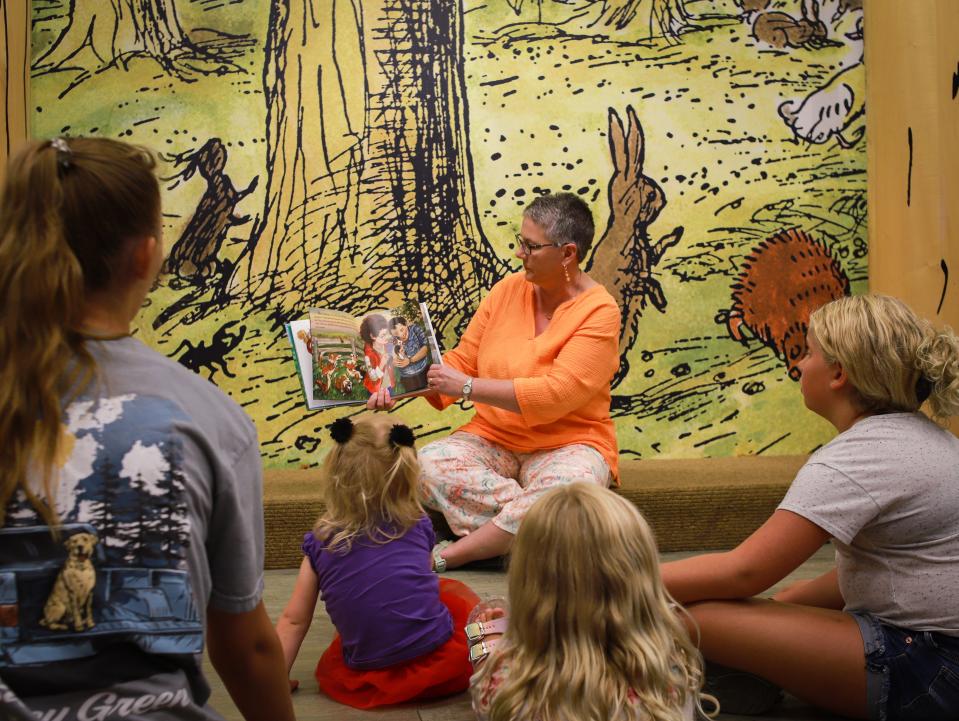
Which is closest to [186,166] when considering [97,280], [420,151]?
[420,151]

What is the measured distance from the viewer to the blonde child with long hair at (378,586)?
229 centimetres

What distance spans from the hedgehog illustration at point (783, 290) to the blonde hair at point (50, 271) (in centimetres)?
375

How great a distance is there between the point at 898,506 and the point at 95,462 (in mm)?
1523

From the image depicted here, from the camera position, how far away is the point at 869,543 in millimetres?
2041

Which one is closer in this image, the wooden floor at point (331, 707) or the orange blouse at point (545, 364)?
the wooden floor at point (331, 707)

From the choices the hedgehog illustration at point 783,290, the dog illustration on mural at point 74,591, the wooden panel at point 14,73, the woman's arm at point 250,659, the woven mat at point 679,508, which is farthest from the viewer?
the hedgehog illustration at point 783,290

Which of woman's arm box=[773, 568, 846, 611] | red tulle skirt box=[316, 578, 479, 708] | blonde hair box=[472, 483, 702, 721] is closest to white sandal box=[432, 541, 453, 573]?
red tulle skirt box=[316, 578, 479, 708]

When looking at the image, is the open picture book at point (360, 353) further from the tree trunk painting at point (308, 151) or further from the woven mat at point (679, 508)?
the tree trunk painting at point (308, 151)

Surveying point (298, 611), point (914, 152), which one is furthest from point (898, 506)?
point (914, 152)

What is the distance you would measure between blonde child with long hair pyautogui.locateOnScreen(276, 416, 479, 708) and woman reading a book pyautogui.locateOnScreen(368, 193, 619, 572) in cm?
96

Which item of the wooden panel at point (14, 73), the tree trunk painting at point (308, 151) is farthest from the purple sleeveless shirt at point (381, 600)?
the wooden panel at point (14, 73)

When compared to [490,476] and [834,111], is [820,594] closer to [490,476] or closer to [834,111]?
[490,476]

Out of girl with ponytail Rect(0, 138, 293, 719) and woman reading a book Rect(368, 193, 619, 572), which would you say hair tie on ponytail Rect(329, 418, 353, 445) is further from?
girl with ponytail Rect(0, 138, 293, 719)

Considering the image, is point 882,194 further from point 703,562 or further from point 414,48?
point 703,562
